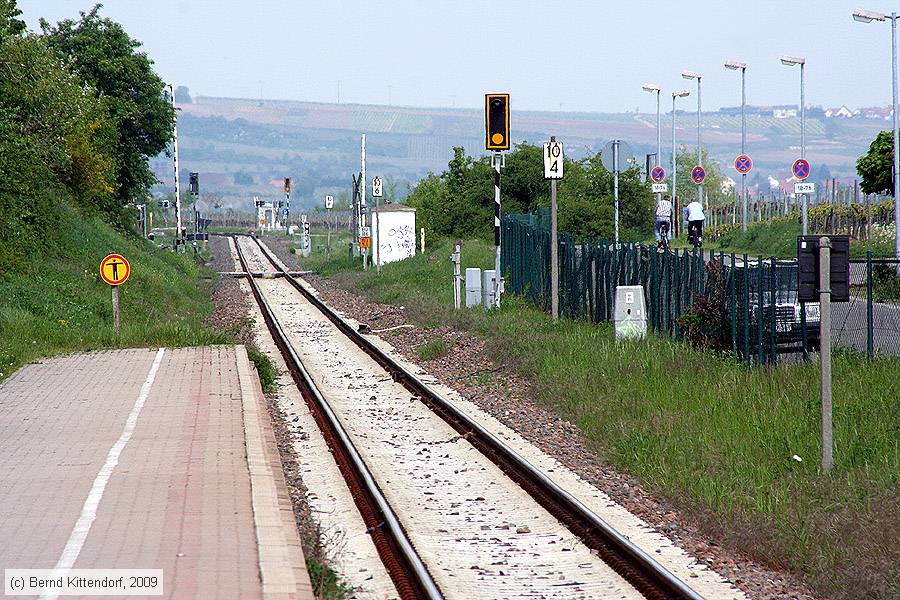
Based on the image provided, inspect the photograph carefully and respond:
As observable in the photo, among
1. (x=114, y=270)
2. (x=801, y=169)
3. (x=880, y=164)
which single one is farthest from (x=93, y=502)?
(x=801, y=169)

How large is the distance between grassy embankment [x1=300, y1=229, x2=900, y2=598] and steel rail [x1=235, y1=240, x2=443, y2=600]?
101 inches

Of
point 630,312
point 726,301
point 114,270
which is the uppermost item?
point 114,270

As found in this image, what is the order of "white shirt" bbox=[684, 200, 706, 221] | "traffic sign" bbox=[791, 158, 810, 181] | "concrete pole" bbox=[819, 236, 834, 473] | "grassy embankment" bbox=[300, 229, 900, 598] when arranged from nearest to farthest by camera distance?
"grassy embankment" bbox=[300, 229, 900, 598], "concrete pole" bbox=[819, 236, 834, 473], "white shirt" bbox=[684, 200, 706, 221], "traffic sign" bbox=[791, 158, 810, 181]

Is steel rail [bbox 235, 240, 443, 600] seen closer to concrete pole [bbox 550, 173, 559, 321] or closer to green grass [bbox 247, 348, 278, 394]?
green grass [bbox 247, 348, 278, 394]

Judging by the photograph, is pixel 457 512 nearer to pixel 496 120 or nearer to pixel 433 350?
pixel 433 350

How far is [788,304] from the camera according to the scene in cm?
1844

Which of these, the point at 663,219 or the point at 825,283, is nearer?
the point at 825,283

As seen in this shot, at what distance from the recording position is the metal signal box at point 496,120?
2481 cm

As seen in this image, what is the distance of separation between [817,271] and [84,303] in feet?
68.6

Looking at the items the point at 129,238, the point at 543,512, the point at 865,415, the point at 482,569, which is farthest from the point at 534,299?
the point at 129,238

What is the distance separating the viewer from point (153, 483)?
36.3ft

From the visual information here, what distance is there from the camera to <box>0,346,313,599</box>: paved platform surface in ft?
27.4

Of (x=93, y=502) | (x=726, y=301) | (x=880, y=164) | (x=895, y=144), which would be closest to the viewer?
(x=93, y=502)

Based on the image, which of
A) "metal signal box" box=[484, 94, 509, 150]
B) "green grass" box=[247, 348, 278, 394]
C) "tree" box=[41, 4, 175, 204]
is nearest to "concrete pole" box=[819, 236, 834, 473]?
"green grass" box=[247, 348, 278, 394]
